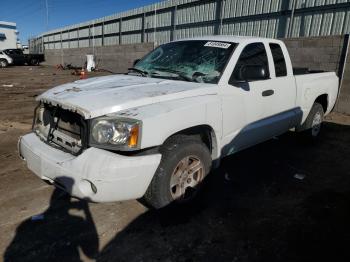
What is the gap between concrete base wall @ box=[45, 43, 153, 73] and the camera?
736 inches

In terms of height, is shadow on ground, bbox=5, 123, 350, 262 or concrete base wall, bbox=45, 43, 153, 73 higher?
concrete base wall, bbox=45, 43, 153, 73

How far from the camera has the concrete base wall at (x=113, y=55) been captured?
18694 mm

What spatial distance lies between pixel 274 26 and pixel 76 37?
1145 inches

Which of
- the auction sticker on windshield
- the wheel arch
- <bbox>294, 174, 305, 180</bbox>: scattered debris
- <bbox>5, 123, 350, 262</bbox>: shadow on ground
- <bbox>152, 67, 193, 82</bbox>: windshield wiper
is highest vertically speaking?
the auction sticker on windshield

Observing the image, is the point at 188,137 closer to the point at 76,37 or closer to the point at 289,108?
the point at 289,108

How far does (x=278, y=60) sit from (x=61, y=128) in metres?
3.10

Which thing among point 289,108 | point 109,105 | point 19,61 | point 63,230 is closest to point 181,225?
point 63,230

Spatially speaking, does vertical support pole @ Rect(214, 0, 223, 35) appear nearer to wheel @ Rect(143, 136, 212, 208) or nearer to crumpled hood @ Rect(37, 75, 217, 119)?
crumpled hood @ Rect(37, 75, 217, 119)

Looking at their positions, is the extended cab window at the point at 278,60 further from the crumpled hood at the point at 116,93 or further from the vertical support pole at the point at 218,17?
the vertical support pole at the point at 218,17

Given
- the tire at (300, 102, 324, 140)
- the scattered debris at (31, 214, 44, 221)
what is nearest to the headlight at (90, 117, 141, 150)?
the scattered debris at (31, 214, 44, 221)

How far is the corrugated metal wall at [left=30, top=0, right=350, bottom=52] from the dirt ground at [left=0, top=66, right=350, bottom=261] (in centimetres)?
796

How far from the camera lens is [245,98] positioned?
3.78 m

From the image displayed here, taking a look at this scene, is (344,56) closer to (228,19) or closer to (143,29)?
(228,19)

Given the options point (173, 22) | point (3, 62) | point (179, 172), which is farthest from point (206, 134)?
point (3, 62)
